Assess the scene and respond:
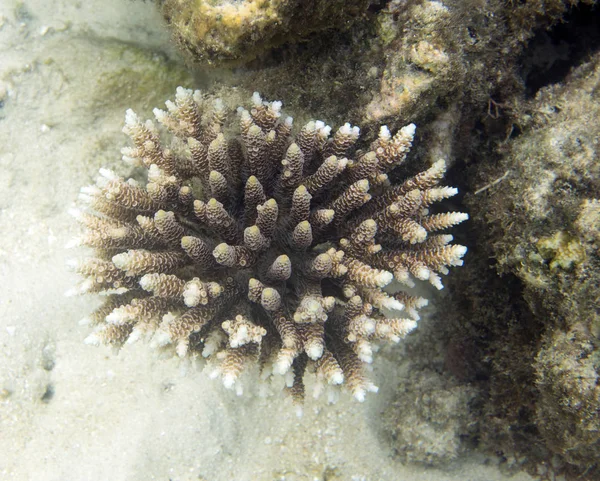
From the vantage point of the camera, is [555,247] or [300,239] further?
[300,239]

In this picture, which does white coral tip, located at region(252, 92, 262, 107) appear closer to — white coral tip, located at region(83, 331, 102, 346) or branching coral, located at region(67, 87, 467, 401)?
branching coral, located at region(67, 87, 467, 401)

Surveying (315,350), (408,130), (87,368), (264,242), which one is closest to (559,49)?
(408,130)

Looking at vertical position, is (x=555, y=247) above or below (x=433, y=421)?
above

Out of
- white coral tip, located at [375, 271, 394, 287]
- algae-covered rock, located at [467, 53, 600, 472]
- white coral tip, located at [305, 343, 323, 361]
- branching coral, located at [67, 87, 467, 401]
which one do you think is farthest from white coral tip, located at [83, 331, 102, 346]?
algae-covered rock, located at [467, 53, 600, 472]

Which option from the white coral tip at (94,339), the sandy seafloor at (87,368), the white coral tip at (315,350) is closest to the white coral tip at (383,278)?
the white coral tip at (315,350)

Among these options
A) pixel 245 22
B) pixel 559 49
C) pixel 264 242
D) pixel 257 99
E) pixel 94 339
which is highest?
pixel 245 22

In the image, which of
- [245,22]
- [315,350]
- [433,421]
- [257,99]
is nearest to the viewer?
[245,22]

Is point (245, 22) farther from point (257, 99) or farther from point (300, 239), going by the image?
point (300, 239)
